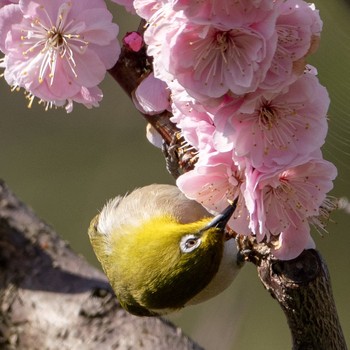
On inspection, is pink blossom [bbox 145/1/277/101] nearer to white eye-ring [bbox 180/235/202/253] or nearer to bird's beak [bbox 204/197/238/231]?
bird's beak [bbox 204/197/238/231]

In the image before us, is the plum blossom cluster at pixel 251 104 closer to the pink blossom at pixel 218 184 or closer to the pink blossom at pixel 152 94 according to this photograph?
the pink blossom at pixel 218 184

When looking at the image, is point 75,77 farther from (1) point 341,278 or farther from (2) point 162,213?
(1) point 341,278

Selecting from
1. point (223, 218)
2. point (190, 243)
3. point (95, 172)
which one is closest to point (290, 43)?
point (223, 218)

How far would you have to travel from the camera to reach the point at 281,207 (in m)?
1.43

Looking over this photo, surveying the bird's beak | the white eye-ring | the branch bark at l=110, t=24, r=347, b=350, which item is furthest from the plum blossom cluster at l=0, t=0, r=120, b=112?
the white eye-ring

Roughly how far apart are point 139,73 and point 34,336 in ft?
3.63

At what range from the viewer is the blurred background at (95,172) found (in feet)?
13.5

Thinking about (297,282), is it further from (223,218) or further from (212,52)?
(212,52)

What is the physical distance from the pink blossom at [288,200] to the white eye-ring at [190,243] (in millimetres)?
563

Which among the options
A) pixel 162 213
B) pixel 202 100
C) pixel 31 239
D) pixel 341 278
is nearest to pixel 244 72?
pixel 202 100

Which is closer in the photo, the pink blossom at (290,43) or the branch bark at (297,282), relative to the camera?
the pink blossom at (290,43)

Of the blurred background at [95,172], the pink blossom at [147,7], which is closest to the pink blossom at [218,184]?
the pink blossom at [147,7]

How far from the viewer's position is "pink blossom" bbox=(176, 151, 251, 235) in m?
1.40

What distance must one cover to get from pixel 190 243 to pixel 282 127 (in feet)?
2.61
